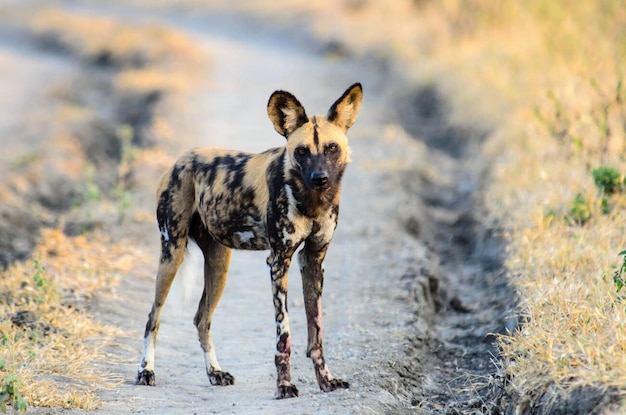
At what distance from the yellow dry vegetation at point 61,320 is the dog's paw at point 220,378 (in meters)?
0.49

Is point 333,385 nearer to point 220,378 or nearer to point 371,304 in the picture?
point 220,378

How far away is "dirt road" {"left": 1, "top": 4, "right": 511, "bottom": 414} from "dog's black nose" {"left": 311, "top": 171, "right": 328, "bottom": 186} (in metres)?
1.02

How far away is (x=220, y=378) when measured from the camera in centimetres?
478

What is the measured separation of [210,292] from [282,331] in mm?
701

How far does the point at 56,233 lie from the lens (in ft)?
22.9

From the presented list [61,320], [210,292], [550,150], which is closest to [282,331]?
[210,292]

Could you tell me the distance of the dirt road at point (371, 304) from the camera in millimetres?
4602

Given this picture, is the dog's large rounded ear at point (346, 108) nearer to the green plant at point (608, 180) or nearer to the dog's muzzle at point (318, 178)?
the dog's muzzle at point (318, 178)

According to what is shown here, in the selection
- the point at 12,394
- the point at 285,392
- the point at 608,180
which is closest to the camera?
the point at 12,394

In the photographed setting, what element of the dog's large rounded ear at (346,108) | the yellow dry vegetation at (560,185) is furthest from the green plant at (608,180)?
the dog's large rounded ear at (346,108)

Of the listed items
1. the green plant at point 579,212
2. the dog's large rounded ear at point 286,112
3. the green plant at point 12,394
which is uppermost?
the dog's large rounded ear at point 286,112

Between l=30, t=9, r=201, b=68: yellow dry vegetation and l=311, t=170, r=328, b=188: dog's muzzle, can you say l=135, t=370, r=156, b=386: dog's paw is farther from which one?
l=30, t=9, r=201, b=68: yellow dry vegetation

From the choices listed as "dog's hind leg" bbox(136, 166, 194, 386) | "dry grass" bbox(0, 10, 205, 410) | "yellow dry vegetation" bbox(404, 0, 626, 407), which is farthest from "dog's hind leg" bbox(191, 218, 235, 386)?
"yellow dry vegetation" bbox(404, 0, 626, 407)

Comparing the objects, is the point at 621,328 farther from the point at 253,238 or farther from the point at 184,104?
the point at 184,104
